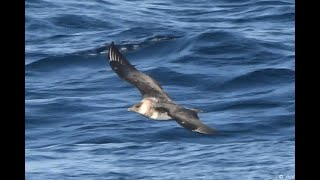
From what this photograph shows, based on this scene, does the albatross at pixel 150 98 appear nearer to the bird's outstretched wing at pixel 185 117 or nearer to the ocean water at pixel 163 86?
the bird's outstretched wing at pixel 185 117

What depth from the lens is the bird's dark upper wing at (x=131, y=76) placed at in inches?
336

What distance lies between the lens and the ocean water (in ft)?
32.2

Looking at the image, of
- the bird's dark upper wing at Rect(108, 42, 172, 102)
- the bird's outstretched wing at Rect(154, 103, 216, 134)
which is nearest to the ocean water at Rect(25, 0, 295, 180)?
the bird's dark upper wing at Rect(108, 42, 172, 102)

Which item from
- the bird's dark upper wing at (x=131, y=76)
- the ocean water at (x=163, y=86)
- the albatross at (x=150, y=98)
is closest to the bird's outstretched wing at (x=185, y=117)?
the albatross at (x=150, y=98)

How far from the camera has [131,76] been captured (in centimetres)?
866

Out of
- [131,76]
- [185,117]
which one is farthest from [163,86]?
[185,117]

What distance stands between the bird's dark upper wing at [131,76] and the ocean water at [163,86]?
106cm

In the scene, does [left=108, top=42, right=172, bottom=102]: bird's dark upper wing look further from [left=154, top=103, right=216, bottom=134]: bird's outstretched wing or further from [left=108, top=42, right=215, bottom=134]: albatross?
[left=154, top=103, right=216, bottom=134]: bird's outstretched wing

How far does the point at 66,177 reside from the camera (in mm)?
9117

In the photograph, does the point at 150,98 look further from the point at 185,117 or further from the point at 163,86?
the point at 163,86
